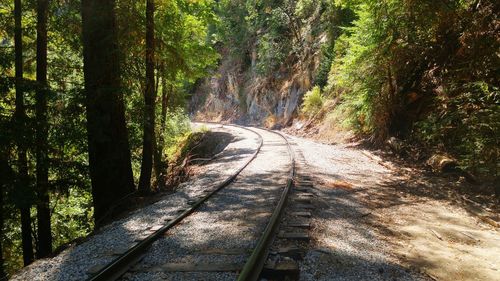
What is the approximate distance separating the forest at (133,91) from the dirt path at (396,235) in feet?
5.49

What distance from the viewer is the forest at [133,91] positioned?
8859mm

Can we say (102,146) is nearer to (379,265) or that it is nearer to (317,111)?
(379,265)

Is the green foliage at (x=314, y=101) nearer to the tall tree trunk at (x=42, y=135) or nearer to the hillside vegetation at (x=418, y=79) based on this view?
the hillside vegetation at (x=418, y=79)

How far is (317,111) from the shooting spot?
27.0 metres

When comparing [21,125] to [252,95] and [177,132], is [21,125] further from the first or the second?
[252,95]

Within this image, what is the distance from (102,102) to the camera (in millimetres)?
8922

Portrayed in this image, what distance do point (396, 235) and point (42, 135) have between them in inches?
303

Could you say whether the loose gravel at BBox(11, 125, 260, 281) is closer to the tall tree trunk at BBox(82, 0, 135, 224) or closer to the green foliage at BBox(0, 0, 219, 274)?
the tall tree trunk at BBox(82, 0, 135, 224)

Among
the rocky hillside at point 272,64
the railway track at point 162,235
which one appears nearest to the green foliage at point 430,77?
the railway track at point 162,235

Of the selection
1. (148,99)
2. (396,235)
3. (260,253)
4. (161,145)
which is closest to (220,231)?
(260,253)

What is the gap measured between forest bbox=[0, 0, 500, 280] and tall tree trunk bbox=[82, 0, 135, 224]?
0.02m

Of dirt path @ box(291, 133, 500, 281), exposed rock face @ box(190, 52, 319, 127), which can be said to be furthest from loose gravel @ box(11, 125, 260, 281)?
exposed rock face @ box(190, 52, 319, 127)

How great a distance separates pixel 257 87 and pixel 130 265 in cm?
3579

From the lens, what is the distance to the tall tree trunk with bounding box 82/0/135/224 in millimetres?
8750
